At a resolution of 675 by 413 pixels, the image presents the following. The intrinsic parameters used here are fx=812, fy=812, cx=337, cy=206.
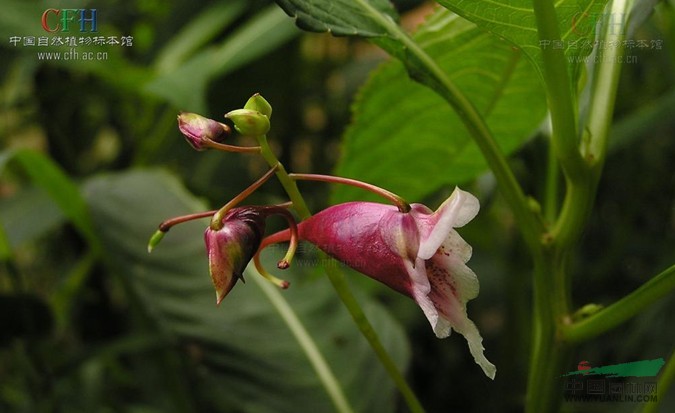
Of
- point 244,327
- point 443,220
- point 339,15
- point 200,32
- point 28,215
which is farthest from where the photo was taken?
point 200,32

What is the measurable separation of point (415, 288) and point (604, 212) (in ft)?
2.59

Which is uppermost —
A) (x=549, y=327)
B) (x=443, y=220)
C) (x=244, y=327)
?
(x=443, y=220)

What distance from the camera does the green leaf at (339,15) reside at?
0.35 metres

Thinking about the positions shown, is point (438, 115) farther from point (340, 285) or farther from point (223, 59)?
point (223, 59)

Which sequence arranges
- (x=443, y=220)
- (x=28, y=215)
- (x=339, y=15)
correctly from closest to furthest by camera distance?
(x=443, y=220) < (x=339, y=15) < (x=28, y=215)

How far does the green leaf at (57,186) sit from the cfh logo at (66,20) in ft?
0.34

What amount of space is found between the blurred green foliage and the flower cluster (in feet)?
0.62

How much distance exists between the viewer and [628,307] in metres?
0.32

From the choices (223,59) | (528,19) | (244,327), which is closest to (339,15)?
(528,19)

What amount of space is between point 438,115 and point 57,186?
326 mm

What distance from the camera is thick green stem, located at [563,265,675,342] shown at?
318mm

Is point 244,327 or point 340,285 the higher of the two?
point 340,285

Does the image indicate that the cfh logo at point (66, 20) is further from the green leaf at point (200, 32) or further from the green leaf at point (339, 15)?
the green leaf at point (339, 15)

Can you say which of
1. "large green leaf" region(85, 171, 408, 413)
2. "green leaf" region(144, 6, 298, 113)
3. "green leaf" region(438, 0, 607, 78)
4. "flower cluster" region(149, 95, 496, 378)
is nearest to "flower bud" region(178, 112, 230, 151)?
"flower cluster" region(149, 95, 496, 378)
